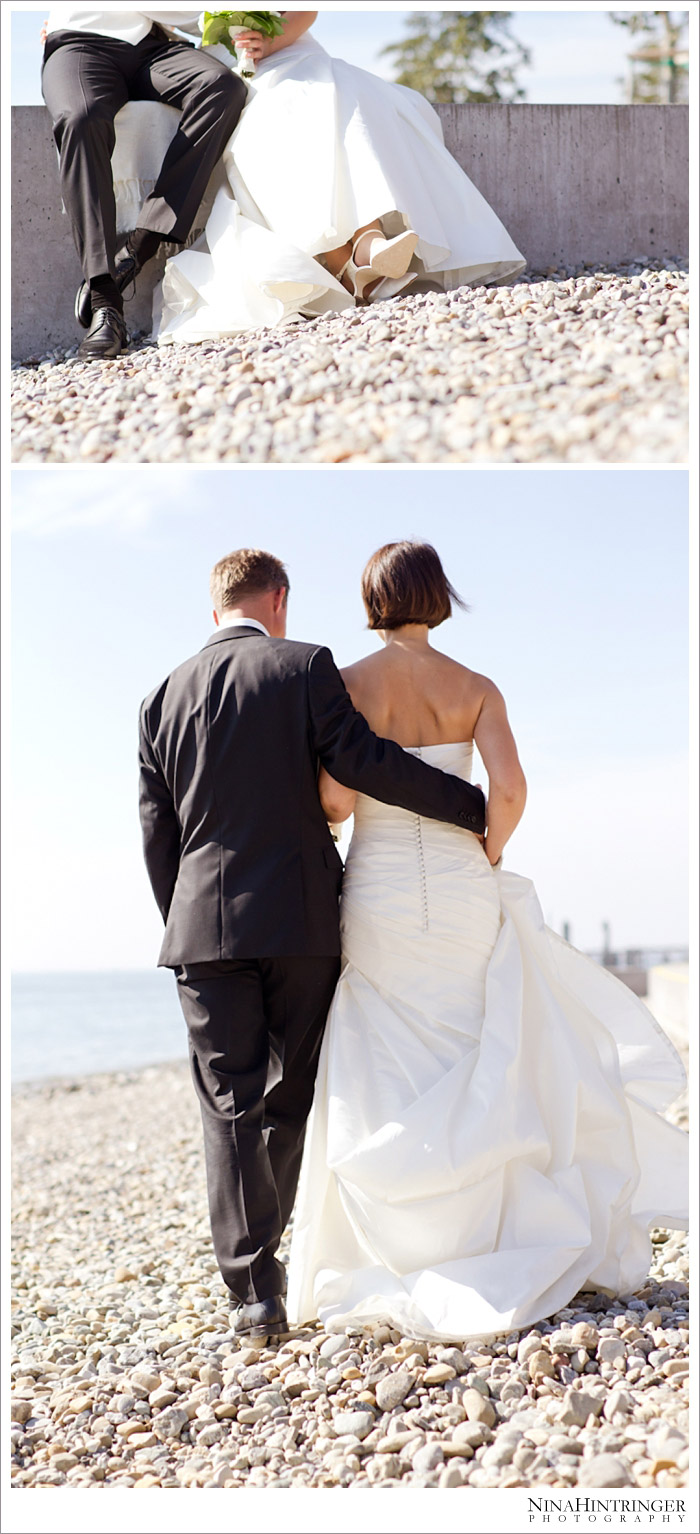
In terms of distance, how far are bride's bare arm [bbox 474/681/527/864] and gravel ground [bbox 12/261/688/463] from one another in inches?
32.0

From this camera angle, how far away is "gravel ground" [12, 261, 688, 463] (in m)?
3.68

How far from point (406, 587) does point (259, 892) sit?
1.04 metres

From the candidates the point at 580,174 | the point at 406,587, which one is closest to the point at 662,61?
the point at 580,174

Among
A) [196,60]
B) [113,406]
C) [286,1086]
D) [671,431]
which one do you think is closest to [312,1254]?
[286,1086]

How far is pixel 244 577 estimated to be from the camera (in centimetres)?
358

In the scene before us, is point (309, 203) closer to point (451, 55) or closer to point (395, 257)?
point (395, 257)

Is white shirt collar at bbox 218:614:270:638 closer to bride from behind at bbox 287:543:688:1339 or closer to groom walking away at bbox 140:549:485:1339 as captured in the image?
groom walking away at bbox 140:549:485:1339

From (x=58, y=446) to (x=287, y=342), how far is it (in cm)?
126

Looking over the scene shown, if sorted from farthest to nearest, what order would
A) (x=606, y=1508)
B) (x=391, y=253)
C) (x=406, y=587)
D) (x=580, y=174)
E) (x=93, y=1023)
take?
1. (x=93, y=1023)
2. (x=580, y=174)
3. (x=391, y=253)
4. (x=406, y=587)
5. (x=606, y=1508)

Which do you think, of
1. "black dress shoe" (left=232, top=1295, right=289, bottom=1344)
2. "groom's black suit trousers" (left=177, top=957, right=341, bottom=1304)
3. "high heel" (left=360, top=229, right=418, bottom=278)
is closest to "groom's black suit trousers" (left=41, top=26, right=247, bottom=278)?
"high heel" (left=360, top=229, right=418, bottom=278)

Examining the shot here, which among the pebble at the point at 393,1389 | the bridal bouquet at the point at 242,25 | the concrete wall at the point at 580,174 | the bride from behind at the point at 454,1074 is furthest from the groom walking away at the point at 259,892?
the concrete wall at the point at 580,174

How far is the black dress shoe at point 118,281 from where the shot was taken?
224 inches

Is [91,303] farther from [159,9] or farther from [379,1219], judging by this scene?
[379,1219]

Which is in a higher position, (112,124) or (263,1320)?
(112,124)
